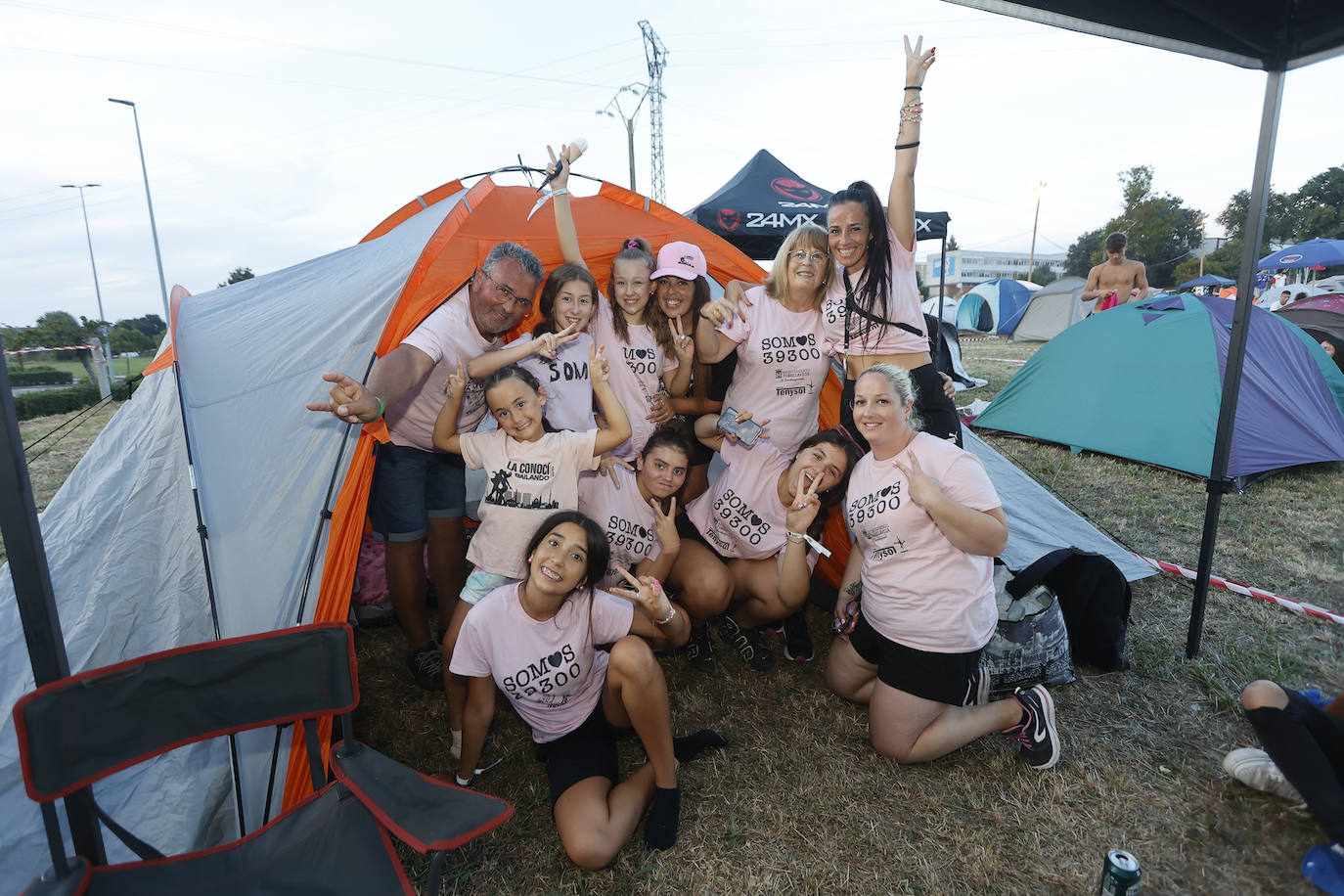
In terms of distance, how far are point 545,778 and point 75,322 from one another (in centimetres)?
2027

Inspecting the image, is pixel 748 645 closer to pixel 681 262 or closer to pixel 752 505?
pixel 752 505

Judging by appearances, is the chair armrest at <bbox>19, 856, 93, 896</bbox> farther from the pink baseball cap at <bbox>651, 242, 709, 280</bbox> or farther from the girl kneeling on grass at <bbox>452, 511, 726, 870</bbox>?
the pink baseball cap at <bbox>651, 242, 709, 280</bbox>

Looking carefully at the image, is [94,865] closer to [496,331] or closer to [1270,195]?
[496,331]

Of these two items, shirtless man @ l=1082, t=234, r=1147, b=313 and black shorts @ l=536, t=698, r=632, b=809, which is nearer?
black shorts @ l=536, t=698, r=632, b=809

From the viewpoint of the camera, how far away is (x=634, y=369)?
9.93 feet

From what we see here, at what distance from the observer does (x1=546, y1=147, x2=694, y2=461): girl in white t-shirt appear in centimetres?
299

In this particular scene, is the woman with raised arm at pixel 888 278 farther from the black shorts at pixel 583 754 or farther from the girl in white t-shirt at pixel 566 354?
the black shorts at pixel 583 754

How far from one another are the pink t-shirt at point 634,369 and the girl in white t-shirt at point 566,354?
9 centimetres

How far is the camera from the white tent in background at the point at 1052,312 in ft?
58.9

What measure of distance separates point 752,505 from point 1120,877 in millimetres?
1737

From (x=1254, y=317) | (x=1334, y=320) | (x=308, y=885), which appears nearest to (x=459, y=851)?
(x=308, y=885)

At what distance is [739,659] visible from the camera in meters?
3.23

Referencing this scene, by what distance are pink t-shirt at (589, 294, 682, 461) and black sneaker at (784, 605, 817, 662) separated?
1.16m

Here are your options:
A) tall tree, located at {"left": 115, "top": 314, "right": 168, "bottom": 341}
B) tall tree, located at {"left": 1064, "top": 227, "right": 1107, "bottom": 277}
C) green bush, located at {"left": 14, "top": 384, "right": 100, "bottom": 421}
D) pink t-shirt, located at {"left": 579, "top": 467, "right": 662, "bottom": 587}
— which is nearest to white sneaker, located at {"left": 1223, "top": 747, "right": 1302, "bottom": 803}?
pink t-shirt, located at {"left": 579, "top": 467, "right": 662, "bottom": 587}
